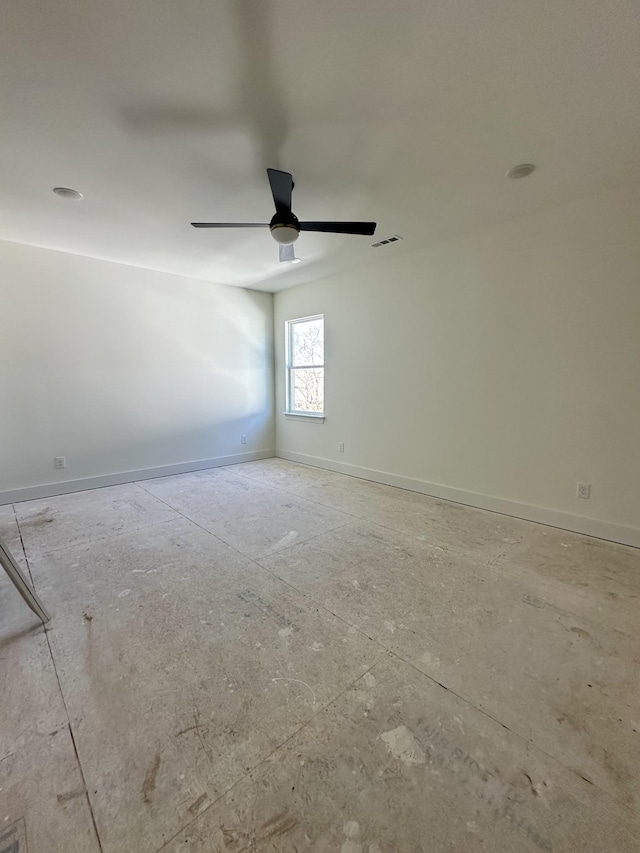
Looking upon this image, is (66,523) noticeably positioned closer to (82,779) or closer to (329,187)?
(82,779)

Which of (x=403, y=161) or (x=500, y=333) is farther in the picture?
(x=500, y=333)

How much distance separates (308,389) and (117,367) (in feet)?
8.04

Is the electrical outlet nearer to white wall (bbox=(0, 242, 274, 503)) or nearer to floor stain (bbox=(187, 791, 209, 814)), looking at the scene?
floor stain (bbox=(187, 791, 209, 814))

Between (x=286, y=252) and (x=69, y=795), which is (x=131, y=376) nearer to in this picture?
(x=286, y=252)

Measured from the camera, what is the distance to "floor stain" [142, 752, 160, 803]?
1032mm

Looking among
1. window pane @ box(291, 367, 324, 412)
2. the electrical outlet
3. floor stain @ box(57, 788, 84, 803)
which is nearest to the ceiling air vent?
window pane @ box(291, 367, 324, 412)

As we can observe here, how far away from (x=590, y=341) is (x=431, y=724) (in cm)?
274

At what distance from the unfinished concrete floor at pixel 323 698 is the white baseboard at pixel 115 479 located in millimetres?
1229

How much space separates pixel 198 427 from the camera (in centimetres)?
488

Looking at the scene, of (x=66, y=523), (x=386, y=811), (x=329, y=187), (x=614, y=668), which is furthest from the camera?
(x=66, y=523)

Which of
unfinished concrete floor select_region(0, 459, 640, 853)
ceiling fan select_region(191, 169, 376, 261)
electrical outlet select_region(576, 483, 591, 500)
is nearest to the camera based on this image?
unfinished concrete floor select_region(0, 459, 640, 853)

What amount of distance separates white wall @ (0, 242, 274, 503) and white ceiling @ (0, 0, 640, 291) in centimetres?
101

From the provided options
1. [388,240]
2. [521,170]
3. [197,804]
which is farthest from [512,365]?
[197,804]

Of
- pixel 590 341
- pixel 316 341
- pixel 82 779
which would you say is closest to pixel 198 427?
pixel 316 341
